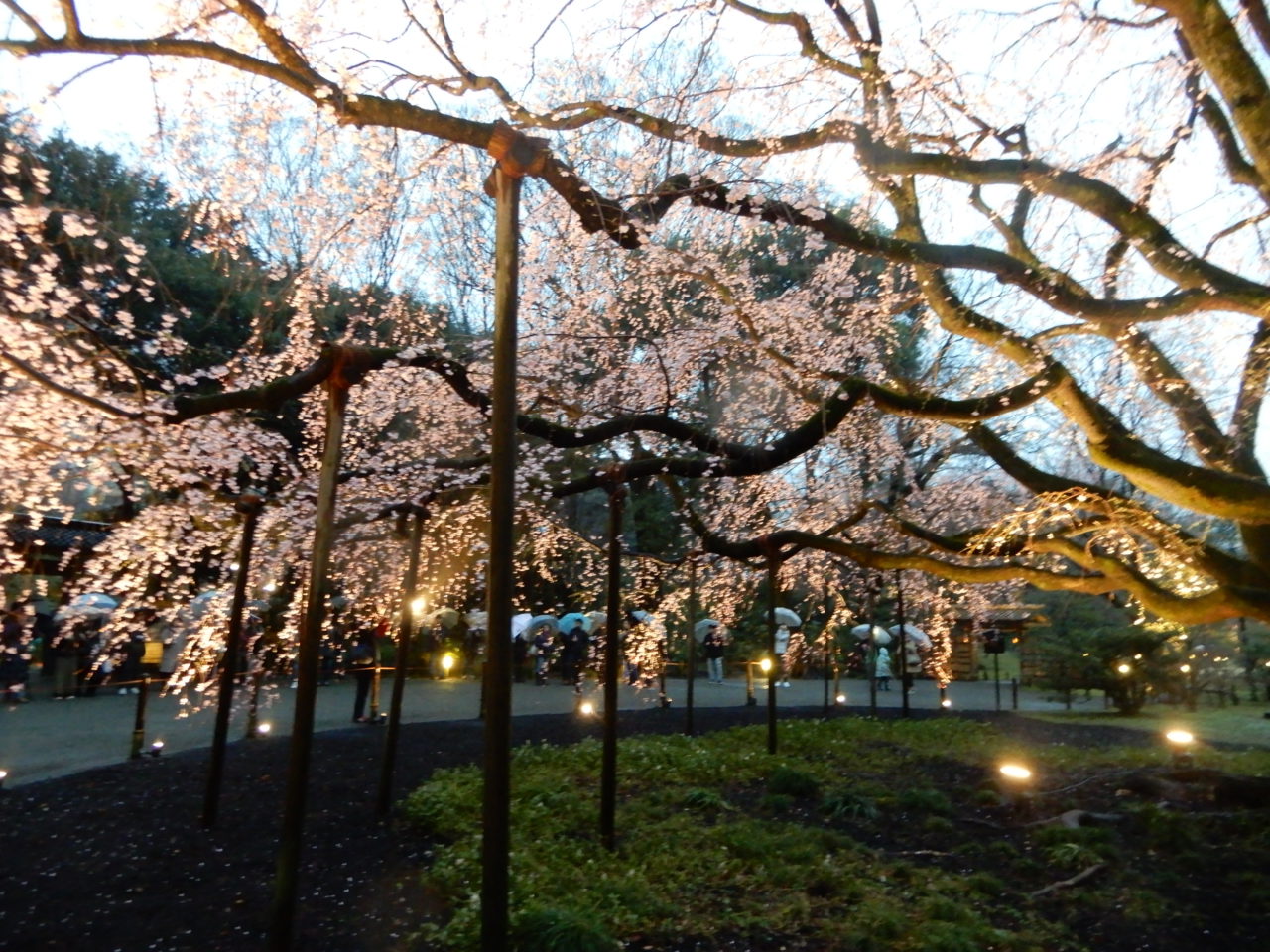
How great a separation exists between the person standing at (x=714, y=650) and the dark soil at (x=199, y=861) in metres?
12.1

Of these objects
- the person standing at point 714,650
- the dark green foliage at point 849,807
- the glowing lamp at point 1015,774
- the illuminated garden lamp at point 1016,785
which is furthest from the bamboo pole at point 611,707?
the person standing at point 714,650

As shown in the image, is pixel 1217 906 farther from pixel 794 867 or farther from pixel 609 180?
pixel 609 180

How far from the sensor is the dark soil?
4.90m

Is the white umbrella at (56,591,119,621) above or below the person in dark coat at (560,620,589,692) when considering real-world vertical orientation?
above

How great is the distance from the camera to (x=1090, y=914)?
5.74 m

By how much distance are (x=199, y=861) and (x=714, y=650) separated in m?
16.9

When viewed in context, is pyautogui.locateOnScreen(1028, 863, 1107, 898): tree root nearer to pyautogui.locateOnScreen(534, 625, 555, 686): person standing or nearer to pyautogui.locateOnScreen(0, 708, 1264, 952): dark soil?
pyautogui.locateOnScreen(0, 708, 1264, 952): dark soil

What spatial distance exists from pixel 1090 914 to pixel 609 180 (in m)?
7.30

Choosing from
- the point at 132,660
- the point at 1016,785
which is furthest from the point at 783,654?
the point at 132,660

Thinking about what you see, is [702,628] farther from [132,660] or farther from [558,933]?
[558,933]

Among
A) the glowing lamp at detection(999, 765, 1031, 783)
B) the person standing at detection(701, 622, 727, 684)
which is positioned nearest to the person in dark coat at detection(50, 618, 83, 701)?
the person standing at detection(701, 622, 727, 684)

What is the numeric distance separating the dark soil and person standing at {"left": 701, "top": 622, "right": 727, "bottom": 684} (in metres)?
12.1

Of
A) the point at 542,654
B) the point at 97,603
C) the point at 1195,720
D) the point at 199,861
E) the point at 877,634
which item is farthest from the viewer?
the point at 877,634

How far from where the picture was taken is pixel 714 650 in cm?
2230
